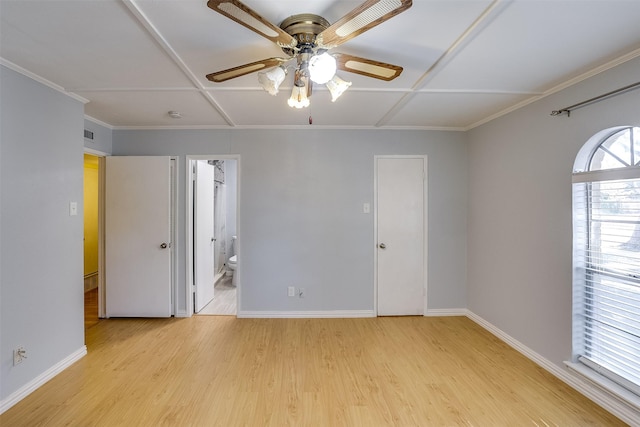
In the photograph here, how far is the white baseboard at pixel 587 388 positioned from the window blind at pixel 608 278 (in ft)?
0.39

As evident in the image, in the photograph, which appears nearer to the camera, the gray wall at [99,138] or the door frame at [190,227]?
the gray wall at [99,138]

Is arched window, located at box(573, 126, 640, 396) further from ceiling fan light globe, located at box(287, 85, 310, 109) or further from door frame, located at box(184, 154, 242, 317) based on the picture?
door frame, located at box(184, 154, 242, 317)

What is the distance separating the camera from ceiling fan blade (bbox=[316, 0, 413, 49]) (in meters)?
1.04

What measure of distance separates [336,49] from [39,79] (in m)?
2.28

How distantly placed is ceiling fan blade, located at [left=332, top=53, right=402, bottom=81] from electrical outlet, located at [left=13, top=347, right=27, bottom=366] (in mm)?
2902

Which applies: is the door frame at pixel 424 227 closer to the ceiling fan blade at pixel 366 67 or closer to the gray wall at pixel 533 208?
the gray wall at pixel 533 208

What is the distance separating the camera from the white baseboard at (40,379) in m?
1.84

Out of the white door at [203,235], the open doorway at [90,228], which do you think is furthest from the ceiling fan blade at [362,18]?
the open doorway at [90,228]

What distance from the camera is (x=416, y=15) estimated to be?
140 centimetres

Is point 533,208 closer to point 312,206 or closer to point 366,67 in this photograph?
point 366,67

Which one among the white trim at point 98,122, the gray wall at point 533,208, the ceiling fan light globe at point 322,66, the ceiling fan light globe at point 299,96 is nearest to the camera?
the ceiling fan light globe at point 322,66

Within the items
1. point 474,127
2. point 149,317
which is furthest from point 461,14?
point 149,317

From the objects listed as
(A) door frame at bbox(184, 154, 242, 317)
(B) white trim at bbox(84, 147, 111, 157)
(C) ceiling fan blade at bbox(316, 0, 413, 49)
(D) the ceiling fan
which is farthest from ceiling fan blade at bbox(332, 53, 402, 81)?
(B) white trim at bbox(84, 147, 111, 157)

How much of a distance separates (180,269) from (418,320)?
9.77ft
